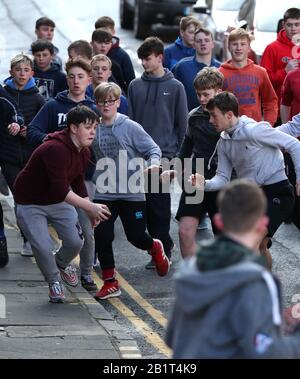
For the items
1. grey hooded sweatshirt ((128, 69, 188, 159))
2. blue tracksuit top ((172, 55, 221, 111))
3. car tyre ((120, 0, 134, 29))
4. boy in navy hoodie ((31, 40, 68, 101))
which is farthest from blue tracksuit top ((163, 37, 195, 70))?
car tyre ((120, 0, 134, 29))

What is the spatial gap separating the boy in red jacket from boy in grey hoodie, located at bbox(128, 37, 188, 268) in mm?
702

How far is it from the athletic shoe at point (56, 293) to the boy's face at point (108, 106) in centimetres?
151

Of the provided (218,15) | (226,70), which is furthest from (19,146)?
(218,15)

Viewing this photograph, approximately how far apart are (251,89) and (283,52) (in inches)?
67.7

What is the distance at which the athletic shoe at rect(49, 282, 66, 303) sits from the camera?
33.8 feet

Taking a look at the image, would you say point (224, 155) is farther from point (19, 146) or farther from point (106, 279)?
point (19, 146)

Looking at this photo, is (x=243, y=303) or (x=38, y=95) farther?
(x=38, y=95)

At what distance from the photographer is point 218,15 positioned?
21547 millimetres

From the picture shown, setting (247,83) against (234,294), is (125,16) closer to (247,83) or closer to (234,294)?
(247,83)

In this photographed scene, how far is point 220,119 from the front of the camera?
9453mm

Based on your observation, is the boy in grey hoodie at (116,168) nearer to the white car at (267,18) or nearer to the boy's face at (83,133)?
the boy's face at (83,133)

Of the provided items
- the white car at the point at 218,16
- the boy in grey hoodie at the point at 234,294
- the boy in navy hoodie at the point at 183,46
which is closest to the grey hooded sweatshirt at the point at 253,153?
the boy in grey hoodie at the point at 234,294

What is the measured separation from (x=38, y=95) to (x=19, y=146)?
58 centimetres

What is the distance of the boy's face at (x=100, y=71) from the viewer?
1225 cm
